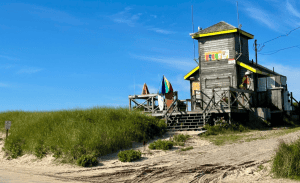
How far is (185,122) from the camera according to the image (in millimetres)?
20031

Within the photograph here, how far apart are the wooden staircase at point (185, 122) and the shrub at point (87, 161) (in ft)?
25.2

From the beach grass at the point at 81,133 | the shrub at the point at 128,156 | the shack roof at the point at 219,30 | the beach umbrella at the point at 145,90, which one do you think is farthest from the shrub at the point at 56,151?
the shack roof at the point at 219,30

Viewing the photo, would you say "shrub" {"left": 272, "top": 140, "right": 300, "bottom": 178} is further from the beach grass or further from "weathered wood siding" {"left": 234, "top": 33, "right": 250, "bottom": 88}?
"weathered wood siding" {"left": 234, "top": 33, "right": 250, "bottom": 88}

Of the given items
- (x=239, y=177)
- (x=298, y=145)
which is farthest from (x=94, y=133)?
(x=298, y=145)

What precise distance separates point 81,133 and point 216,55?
14.7m

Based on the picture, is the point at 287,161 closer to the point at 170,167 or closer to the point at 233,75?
the point at 170,167

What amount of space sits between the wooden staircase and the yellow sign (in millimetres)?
6372

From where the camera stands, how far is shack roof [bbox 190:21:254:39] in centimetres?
2453

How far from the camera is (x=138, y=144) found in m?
15.6

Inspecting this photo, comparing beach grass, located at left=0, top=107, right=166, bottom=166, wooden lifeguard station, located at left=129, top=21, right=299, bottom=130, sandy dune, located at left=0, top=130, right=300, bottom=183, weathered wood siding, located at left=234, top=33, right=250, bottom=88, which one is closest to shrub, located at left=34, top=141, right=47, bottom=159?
beach grass, located at left=0, top=107, right=166, bottom=166

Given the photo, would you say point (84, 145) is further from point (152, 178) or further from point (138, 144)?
point (152, 178)

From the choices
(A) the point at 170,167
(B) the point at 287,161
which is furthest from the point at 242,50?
(B) the point at 287,161

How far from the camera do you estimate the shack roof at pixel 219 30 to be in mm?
24531

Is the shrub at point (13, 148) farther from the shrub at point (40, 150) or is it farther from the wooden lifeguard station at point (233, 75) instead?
the wooden lifeguard station at point (233, 75)
